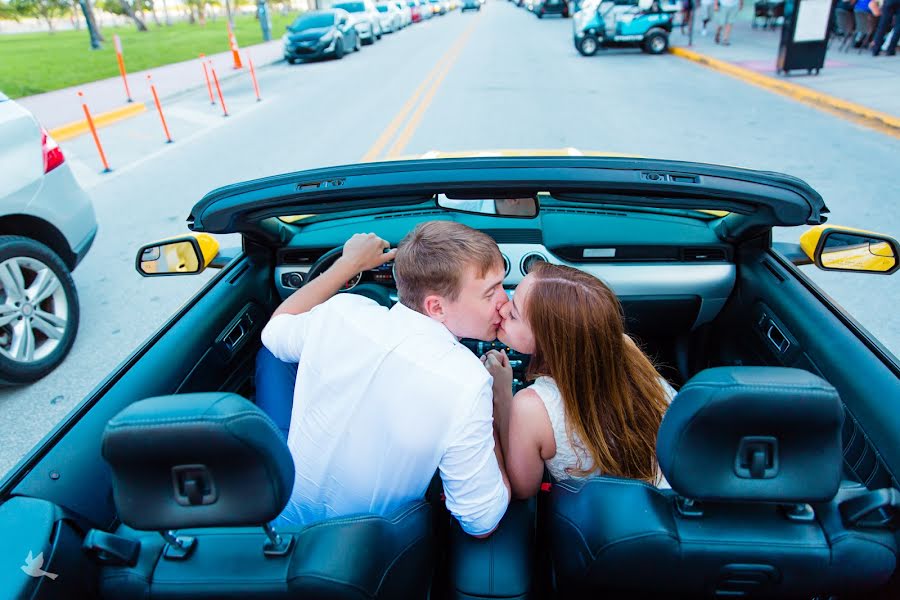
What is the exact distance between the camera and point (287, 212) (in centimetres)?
221

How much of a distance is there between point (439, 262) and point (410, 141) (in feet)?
25.9

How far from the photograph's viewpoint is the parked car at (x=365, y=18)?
24.8m

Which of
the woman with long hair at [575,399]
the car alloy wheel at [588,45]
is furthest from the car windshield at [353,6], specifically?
the woman with long hair at [575,399]

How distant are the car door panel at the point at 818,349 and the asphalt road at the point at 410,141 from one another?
2.06 m

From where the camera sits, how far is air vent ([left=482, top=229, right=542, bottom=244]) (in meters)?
3.04

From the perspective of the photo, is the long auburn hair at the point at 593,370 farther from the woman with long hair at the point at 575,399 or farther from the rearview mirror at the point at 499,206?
the rearview mirror at the point at 499,206

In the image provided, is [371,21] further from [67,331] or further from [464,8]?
[464,8]

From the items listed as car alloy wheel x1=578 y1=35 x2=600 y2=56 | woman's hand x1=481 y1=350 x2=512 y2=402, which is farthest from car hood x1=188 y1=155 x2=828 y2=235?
car alloy wheel x1=578 y1=35 x2=600 y2=56

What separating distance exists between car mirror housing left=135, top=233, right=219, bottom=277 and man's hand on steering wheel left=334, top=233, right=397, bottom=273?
656 mm

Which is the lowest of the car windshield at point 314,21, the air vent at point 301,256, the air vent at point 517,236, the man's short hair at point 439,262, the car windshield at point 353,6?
the air vent at point 301,256

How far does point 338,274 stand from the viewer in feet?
7.30

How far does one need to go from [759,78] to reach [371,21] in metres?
17.9

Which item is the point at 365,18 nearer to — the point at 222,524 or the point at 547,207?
the point at 547,207

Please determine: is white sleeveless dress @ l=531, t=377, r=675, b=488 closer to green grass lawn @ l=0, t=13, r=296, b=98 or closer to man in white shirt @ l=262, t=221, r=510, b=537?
man in white shirt @ l=262, t=221, r=510, b=537
